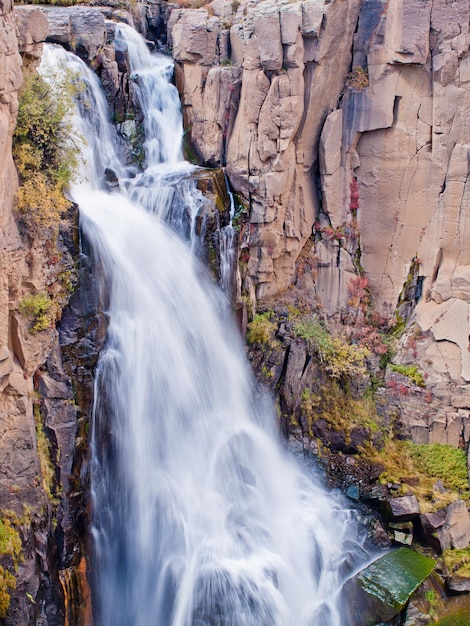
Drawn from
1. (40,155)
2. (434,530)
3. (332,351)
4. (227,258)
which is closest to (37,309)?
(40,155)

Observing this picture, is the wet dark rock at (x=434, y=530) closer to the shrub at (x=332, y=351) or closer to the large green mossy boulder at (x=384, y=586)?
the large green mossy boulder at (x=384, y=586)

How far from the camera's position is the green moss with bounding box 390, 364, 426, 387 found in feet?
40.8

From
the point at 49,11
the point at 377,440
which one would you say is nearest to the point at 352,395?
the point at 377,440

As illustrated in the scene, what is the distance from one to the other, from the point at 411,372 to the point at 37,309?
330 inches

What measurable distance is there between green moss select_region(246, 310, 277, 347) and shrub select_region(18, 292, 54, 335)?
16.4 ft

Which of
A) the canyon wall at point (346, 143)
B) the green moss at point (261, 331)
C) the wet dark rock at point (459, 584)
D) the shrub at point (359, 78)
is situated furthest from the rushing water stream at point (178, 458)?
the shrub at point (359, 78)

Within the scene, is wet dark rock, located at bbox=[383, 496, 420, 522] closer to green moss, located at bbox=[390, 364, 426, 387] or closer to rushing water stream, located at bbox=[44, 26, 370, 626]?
rushing water stream, located at bbox=[44, 26, 370, 626]

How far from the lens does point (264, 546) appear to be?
9.43m

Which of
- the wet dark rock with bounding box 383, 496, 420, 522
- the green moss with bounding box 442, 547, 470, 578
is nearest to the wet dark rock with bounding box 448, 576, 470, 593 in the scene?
the green moss with bounding box 442, 547, 470, 578

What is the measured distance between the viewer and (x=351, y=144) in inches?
513

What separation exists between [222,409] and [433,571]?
467 centimetres

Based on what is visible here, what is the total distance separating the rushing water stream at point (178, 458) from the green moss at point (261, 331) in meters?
0.50

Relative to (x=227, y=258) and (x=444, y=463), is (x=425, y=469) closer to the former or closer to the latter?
(x=444, y=463)

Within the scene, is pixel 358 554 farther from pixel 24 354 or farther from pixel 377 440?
pixel 24 354
